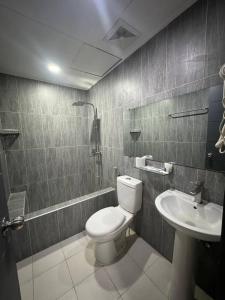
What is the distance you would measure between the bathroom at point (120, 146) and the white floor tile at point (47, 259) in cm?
1

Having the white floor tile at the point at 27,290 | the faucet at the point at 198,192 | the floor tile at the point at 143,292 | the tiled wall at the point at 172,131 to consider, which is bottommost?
the white floor tile at the point at 27,290

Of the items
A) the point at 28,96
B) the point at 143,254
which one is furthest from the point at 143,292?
the point at 28,96

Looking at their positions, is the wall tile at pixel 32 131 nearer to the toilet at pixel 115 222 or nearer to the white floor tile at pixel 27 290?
the toilet at pixel 115 222

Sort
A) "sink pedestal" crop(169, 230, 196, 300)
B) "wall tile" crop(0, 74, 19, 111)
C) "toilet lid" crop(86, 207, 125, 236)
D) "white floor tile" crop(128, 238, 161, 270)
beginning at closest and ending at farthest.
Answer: "sink pedestal" crop(169, 230, 196, 300), "toilet lid" crop(86, 207, 125, 236), "white floor tile" crop(128, 238, 161, 270), "wall tile" crop(0, 74, 19, 111)

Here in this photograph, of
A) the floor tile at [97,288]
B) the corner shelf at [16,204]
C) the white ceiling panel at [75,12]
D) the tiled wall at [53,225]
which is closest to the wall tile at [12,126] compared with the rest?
the corner shelf at [16,204]

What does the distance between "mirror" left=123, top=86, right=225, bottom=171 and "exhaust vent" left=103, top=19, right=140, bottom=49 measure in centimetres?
68

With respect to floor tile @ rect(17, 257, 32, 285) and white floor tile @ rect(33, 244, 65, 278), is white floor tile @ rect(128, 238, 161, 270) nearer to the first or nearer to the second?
white floor tile @ rect(33, 244, 65, 278)

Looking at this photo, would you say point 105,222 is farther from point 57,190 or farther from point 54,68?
point 54,68

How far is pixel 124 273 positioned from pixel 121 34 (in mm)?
A: 2404

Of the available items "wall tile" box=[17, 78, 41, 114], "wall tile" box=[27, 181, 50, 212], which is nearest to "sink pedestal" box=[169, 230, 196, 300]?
"wall tile" box=[27, 181, 50, 212]

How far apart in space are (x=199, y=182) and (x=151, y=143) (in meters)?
0.64

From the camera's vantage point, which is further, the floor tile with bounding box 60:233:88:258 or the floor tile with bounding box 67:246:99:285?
the floor tile with bounding box 60:233:88:258

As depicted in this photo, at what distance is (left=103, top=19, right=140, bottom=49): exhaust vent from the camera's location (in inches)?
47.2

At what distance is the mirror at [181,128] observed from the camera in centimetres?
105
